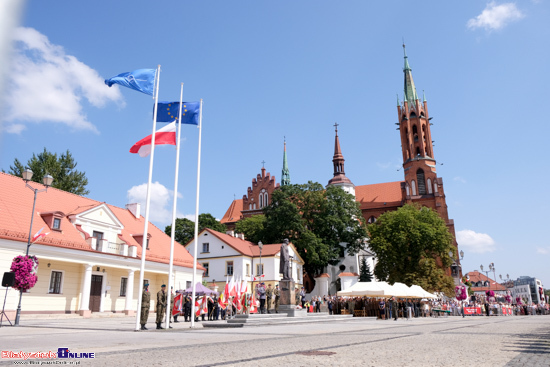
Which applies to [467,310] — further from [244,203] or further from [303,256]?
[244,203]

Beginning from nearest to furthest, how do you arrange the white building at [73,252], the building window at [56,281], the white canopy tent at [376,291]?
the white building at [73,252]
the building window at [56,281]
the white canopy tent at [376,291]

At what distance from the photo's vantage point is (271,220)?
56812mm

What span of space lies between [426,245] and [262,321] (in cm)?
4131

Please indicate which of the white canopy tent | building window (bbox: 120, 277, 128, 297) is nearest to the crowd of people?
the white canopy tent

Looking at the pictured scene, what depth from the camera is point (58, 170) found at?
4650 centimetres

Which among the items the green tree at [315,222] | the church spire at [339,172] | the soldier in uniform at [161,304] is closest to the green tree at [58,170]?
the green tree at [315,222]

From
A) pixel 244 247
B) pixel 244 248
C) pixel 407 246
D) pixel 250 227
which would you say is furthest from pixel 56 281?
pixel 250 227

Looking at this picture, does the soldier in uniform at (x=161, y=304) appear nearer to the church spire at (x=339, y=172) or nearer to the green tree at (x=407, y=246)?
the green tree at (x=407, y=246)

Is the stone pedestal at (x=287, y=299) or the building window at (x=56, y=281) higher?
the building window at (x=56, y=281)

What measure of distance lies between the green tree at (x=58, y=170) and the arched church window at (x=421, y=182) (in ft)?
183

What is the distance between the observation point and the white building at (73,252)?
2269 cm

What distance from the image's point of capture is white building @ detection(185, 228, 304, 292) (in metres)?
47.2

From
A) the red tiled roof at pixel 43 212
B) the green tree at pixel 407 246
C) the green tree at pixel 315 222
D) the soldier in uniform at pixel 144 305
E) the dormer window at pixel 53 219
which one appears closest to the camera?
the soldier in uniform at pixel 144 305

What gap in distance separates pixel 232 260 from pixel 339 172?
135ft
